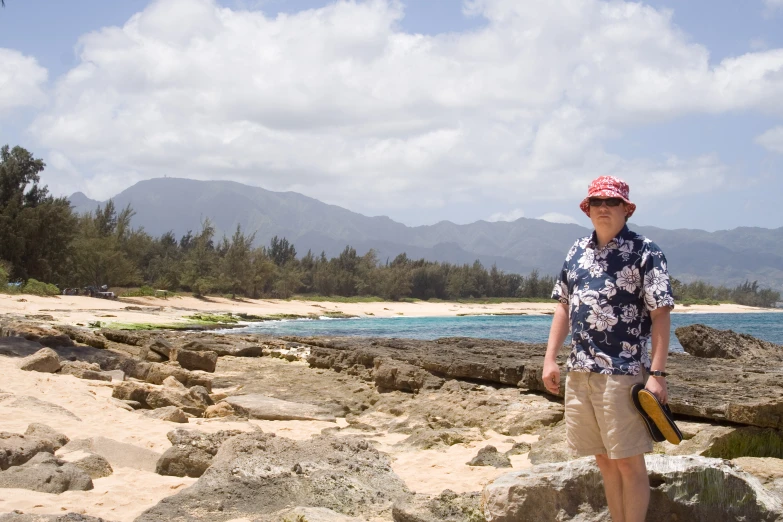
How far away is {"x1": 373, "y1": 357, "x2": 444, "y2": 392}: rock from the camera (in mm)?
10570

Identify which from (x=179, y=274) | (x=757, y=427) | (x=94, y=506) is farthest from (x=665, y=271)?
(x=179, y=274)

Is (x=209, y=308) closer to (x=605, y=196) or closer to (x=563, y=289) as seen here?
(x=563, y=289)

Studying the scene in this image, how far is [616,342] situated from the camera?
3404 mm

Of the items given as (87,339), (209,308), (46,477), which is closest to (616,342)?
(46,477)

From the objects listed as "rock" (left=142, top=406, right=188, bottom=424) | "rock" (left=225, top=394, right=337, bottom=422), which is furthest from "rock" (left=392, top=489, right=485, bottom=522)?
"rock" (left=225, top=394, right=337, bottom=422)

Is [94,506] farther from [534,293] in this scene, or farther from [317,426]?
[534,293]

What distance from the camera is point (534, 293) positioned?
79.8m

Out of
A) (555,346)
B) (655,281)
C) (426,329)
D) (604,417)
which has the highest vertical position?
(655,281)

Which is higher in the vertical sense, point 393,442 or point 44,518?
point 44,518

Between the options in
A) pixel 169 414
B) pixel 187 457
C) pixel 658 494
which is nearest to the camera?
pixel 658 494

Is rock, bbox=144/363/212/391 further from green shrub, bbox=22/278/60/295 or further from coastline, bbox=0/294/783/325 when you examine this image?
green shrub, bbox=22/278/60/295

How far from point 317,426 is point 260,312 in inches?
1444

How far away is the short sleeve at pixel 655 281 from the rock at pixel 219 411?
6.21 metres

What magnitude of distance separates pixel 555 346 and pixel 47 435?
456 cm
